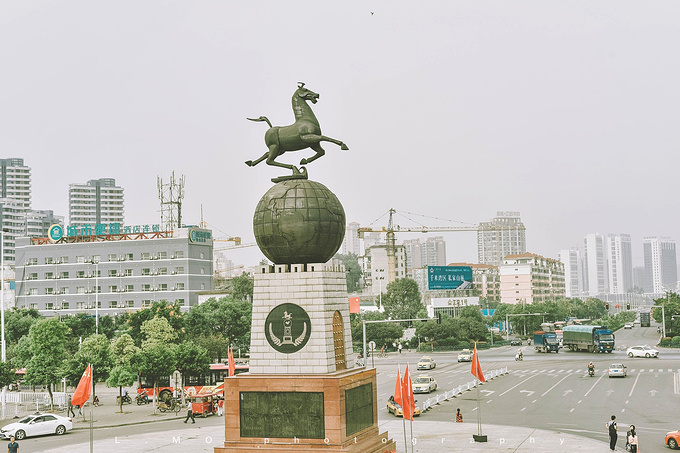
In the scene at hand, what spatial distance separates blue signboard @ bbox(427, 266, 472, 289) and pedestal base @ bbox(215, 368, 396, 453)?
9214cm

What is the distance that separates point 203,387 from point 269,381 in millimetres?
22827

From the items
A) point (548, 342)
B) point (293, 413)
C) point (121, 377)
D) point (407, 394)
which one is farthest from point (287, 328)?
point (548, 342)

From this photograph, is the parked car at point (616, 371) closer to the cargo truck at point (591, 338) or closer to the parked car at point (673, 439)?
the cargo truck at point (591, 338)

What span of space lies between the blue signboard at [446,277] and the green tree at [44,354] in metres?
77.5

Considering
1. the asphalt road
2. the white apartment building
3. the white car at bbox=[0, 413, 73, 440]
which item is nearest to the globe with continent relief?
the asphalt road

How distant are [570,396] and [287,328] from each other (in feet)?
92.6

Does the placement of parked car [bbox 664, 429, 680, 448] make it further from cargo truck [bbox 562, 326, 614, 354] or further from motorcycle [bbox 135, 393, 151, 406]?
cargo truck [bbox 562, 326, 614, 354]

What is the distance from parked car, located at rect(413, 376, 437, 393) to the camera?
52.3 m

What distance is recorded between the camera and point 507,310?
134250 millimetres

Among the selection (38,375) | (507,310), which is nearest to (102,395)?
(38,375)

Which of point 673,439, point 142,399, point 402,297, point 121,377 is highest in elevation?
point 402,297

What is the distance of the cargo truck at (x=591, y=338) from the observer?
267ft

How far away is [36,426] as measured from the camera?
38.9 metres

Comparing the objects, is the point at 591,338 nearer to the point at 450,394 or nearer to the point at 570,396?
the point at 570,396
